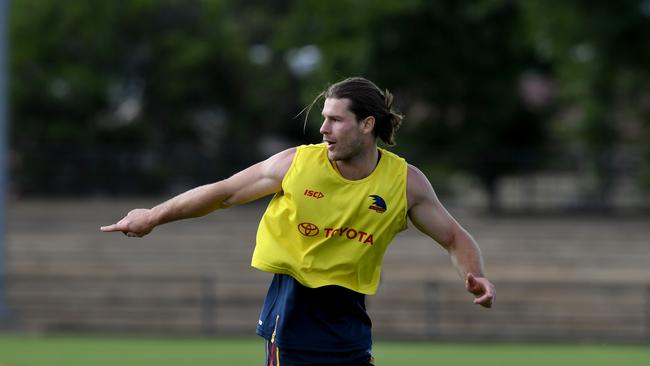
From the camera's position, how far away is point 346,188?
6125 mm

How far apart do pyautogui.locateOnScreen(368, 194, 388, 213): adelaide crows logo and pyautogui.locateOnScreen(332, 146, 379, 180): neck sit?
0.12 metres

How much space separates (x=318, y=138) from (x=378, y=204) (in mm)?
27901

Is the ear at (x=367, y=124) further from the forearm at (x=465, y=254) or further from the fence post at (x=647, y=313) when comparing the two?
the fence post at (x=647, y=313)

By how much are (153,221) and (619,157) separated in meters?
19.9

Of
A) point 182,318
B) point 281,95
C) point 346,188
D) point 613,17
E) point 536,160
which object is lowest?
point 346,188

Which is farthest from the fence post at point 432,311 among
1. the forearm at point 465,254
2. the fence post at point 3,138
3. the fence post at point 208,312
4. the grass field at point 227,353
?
the forearm at point 465,254

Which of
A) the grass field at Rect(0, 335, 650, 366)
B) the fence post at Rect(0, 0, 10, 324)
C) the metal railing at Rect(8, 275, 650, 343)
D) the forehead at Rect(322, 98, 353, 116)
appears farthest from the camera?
the metal railing at Rect(8, 275, 650, 343)

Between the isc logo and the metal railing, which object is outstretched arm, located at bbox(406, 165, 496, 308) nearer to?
the isc logo

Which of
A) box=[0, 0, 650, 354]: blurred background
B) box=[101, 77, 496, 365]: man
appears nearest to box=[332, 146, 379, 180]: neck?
box=[101, 77, 496, 365]: man

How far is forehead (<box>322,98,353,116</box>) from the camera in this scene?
599 cm

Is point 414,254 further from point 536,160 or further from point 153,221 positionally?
point 153,221

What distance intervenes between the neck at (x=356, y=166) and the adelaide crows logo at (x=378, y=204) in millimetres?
123

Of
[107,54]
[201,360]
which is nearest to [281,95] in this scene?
[107,54]

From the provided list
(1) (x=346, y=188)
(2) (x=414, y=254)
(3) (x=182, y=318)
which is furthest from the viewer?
(2) (x=414, y=254)
